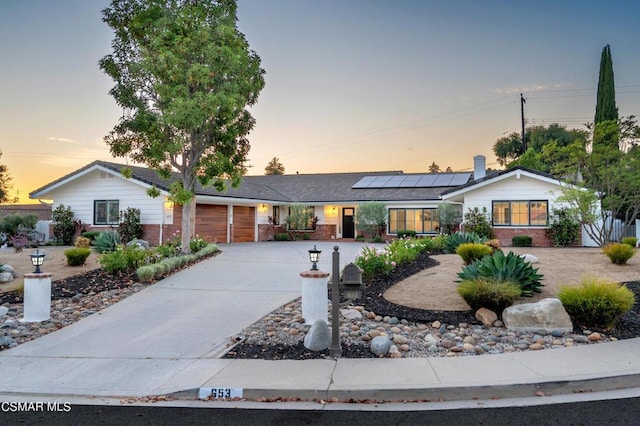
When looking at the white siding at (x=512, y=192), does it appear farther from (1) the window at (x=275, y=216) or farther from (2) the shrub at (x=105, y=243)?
(2) the shrub at (x=105, y=243)

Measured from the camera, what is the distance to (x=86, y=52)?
1448 centimetres

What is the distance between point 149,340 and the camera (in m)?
6.57

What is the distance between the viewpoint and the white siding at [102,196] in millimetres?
20156

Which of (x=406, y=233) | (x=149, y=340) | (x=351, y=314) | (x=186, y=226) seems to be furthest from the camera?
(x=406, y=233)

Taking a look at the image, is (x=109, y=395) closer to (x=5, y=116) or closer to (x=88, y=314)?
(x=88, y=314)

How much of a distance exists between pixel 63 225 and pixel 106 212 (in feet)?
7.35

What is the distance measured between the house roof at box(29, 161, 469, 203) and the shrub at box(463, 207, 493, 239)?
3859 millimetres

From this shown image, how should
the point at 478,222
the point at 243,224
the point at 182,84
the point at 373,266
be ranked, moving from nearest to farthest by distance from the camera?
the point at 373,266 → the point at 182,84 → the point at 478,222 → the point at 243,224

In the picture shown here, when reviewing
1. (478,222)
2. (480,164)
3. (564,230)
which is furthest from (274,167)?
(564,230)

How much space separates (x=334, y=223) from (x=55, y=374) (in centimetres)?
2321

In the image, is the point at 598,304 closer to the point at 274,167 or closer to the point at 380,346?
the point at 380,346

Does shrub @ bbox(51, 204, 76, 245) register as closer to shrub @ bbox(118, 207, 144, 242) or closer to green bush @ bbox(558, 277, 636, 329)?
shrub @ bbox(118, 207, 144, 242)

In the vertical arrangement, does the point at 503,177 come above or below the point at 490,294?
above

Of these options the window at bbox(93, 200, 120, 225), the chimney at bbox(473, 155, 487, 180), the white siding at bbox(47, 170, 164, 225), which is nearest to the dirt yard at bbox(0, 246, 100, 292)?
the white siding at bbox(47, 170, 164, 225)
